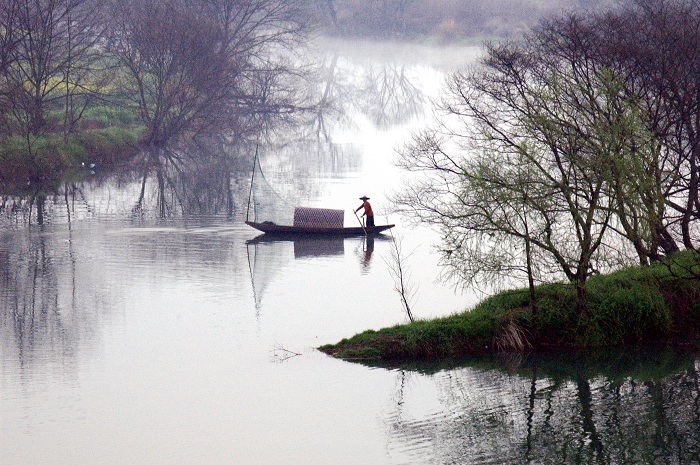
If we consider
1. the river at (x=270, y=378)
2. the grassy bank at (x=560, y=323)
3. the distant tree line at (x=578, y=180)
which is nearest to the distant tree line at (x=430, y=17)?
the distant tree line at (x=578, y=180)

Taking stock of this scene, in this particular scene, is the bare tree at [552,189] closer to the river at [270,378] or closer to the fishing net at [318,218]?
the river at [270,378]

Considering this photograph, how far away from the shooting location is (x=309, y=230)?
37.6m

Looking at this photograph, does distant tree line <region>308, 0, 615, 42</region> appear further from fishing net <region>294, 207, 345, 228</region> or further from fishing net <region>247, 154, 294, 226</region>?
fishing net <region>294, 207, 345, 228</region>

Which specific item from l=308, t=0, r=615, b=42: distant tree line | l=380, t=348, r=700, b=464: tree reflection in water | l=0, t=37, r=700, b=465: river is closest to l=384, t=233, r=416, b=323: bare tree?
l=0, t=37, r=700, b=465: river

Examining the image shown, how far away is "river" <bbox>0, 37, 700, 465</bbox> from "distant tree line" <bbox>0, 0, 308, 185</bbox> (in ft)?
67.0

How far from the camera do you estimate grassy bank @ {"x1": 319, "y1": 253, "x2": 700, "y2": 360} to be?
21172 mm

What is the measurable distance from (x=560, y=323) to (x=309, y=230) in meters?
16.7

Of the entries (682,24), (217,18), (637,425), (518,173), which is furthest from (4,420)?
(217,18)

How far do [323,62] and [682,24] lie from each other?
79208mm

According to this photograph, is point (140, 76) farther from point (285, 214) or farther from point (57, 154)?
point (285, 214)

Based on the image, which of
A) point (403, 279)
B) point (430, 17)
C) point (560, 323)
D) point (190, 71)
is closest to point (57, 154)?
point (190, 71)

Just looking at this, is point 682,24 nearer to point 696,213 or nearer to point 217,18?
point 696,213

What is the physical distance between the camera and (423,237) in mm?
37875

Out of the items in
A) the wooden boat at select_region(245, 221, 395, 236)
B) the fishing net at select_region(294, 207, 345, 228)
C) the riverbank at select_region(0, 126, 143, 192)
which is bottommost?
the wooden boat at select_region(245, 221, 395, 236)
